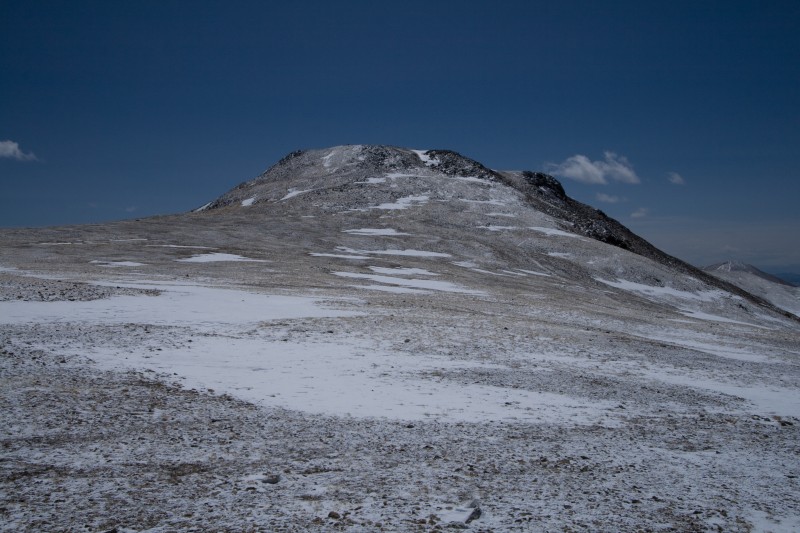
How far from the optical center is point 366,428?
39.8 feet

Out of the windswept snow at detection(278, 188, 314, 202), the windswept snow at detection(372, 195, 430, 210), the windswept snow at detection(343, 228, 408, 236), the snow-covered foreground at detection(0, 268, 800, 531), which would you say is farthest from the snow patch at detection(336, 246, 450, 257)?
the snow-covered foreground at detection(0, 268, 800, 531)

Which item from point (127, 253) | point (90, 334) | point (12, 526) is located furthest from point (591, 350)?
point (127, 253)

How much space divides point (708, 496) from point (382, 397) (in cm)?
788

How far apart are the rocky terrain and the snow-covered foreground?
0.06m

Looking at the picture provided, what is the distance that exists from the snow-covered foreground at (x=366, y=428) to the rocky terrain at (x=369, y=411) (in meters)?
0.06

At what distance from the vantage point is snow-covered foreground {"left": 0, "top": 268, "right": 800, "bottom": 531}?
26.9 feet

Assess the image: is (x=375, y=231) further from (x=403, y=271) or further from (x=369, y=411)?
(x=369, y=411)

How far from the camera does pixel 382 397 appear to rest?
580 inches

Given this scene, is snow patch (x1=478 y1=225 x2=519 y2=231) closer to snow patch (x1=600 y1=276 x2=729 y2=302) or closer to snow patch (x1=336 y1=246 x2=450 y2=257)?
snow patch (x1=336 y1=246 x2=450 y2=257)

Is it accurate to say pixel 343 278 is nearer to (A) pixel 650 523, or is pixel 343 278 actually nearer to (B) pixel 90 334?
(B) pixel 90 334

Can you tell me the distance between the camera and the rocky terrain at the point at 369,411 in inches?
326

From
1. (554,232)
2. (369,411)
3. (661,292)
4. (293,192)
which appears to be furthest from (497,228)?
(369,411)

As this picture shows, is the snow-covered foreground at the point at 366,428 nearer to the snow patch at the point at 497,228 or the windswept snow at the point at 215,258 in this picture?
the windswept snow at the point at 215,258

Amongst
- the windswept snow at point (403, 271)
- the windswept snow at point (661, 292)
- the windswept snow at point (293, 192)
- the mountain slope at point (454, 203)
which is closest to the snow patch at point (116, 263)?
the windswept snow at point (403, 271)
